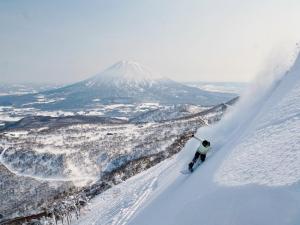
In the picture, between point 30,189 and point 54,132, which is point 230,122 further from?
point 54,132

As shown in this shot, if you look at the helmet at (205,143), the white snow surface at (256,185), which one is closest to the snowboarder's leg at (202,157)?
the helmet at (205,143)

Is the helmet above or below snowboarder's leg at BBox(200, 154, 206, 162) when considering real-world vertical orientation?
above

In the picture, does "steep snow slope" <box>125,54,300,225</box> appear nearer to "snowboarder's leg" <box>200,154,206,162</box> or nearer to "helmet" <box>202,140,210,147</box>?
"helmet" <box>202,140,210,147</box>

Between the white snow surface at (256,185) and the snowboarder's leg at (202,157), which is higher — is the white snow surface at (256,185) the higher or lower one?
the higher one

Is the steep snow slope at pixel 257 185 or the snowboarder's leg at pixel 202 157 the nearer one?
the steep snow slope at pixel 257 185

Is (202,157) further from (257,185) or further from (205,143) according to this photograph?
(257,185)

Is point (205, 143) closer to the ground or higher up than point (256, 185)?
closer to the ground

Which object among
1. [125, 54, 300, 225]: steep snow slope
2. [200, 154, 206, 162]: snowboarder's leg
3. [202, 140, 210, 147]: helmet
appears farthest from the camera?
[200, 154, 206, 162]: snowboarder's leg

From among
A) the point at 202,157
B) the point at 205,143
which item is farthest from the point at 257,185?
the point at 202,157

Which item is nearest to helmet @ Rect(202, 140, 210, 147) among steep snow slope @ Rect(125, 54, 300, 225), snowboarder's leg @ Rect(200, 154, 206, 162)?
snowboarder's leg @ Rect(200, 154, 206, 162)

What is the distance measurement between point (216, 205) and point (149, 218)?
7.17 m

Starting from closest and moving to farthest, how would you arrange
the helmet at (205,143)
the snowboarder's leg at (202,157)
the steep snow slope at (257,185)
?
the steep snow slope at (257,185)
the helmet at (205,143)
the snowboarder's leg at (202,157)

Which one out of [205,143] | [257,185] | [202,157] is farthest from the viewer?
[202,157]

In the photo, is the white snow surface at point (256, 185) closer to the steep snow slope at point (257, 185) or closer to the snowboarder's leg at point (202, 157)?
the steep snow slope at point (257, 185)
